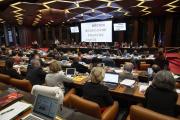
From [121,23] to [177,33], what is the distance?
4098 millimetres

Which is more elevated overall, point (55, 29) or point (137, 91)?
point (55, 29)

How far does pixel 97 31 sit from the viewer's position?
46.5 ft

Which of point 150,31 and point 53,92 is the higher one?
point 150,31

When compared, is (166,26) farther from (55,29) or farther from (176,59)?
(55,29)

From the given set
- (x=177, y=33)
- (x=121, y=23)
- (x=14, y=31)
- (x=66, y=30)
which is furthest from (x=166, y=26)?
(x=14, y=31)

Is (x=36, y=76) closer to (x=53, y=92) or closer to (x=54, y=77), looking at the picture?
(x=54, y=77)

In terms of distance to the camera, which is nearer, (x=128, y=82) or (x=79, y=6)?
(x=128, y=82)

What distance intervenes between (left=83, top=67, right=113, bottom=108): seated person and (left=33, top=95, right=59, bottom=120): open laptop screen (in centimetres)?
94

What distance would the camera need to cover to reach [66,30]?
1912 cm

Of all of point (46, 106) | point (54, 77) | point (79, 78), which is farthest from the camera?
point (79, 78)

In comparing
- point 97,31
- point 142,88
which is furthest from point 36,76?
point 97,31

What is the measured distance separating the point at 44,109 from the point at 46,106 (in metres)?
0.03

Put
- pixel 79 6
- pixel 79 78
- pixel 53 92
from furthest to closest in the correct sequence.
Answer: pixel 79 6
pixel 79 78
pixel 53 92

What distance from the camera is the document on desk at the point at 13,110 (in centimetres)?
161
